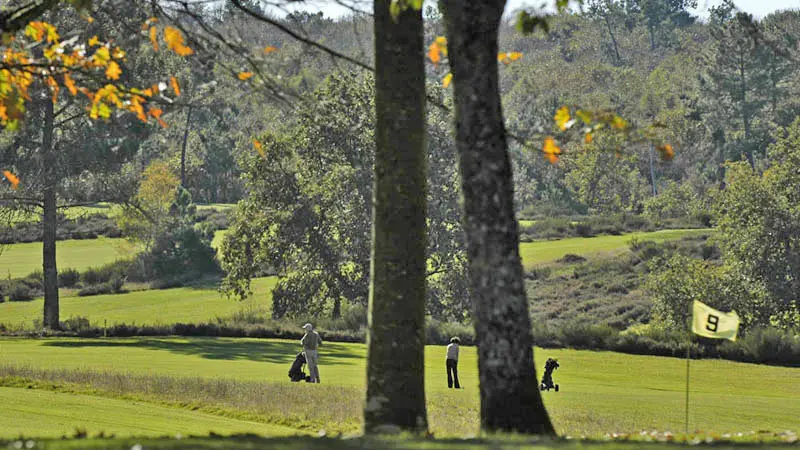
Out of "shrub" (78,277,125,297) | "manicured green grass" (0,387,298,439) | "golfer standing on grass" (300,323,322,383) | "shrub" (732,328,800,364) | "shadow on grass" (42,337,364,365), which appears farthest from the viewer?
"shrub" (78,277,125,297)

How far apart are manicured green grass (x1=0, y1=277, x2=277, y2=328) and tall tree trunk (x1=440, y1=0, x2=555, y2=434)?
45887 millimetres

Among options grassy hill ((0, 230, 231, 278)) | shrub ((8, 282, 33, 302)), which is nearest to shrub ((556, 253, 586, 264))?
grassy hill ((0, 230, 231, 278))

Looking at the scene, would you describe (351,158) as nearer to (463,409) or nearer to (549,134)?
(463,409)

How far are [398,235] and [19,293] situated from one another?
2283 inches

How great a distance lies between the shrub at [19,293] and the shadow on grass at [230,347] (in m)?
23.6

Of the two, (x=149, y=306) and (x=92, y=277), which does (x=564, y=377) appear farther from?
(x=92, y=277)

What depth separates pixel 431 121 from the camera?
5534 centimetres

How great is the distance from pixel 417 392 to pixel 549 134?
9.15 ft

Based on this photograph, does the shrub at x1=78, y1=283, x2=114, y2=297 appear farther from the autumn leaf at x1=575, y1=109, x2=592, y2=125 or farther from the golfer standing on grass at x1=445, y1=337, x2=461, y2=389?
the autumn leaf at x1=575, y1=109, x2=592, y2=125

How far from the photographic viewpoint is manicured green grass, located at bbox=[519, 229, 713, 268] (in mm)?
73125

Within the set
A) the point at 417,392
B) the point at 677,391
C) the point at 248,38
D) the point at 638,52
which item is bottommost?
the point at 677,391

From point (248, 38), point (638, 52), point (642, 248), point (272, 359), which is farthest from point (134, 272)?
point (638, 52)

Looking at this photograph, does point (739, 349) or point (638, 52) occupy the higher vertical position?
point (638, 52)

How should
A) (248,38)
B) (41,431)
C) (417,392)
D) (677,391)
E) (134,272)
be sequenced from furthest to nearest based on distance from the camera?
(134,272) < (677,391) < (41,431) < (248,38) < (417,392)
